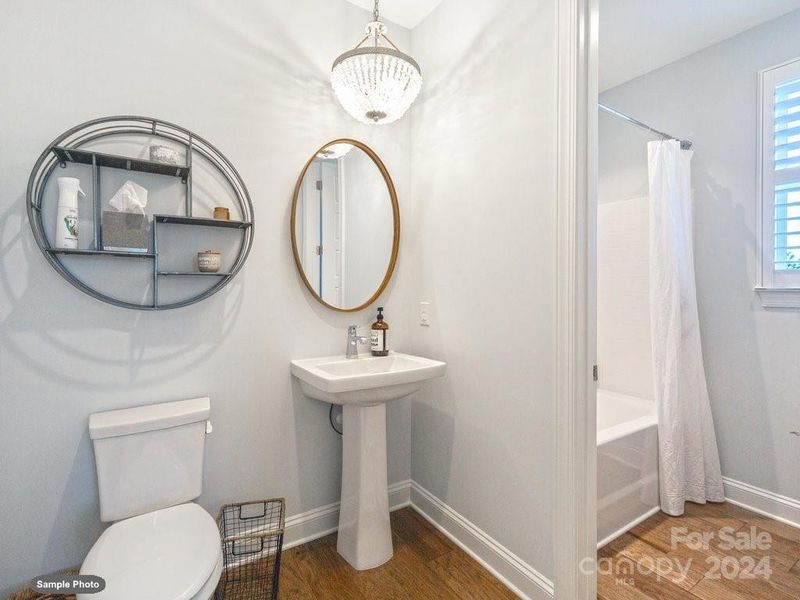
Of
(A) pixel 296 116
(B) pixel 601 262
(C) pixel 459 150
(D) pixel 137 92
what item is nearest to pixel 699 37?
(B) pixel 601 262

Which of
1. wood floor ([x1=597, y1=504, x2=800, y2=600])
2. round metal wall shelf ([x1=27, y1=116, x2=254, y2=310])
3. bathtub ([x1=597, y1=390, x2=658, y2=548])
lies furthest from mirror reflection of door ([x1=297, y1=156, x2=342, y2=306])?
wood floor ([x1=597, y1=504, x2=800, y2=600])

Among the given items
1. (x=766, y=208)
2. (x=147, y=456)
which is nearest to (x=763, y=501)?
(x=766, y=208)

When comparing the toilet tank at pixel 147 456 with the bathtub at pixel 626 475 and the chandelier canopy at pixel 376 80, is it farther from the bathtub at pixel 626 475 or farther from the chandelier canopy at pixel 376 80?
the bathtub at pixel 626 475

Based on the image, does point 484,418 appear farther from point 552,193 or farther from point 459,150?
point 459,150

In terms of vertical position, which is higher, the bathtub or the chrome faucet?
the chrome faucet

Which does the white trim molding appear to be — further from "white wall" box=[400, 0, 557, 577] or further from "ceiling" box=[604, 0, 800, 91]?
"white wall" box=[400, 0, 557, 577]

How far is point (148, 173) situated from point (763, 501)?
3.40m

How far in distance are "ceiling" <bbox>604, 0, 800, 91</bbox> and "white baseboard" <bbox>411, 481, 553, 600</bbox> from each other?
2591 mm

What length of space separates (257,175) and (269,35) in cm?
64

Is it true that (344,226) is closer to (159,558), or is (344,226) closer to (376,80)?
(376,80)

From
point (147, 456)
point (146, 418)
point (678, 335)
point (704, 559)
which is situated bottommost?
point (704, 559)

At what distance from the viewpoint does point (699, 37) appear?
2227 millimetres

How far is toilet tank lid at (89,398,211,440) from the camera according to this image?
1327 mm

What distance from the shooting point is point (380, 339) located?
2033mm
